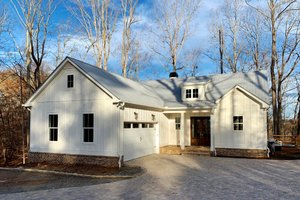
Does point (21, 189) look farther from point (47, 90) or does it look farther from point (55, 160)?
point (47, 90)

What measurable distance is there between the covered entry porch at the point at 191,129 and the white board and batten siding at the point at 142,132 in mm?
648

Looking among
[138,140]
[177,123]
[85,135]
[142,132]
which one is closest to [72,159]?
[85,135]

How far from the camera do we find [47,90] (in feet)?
48.1

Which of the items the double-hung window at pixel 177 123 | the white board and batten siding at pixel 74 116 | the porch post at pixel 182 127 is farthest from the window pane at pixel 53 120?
the double-hung window at pixel 177 123

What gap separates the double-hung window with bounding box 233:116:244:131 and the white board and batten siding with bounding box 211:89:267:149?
173 mm

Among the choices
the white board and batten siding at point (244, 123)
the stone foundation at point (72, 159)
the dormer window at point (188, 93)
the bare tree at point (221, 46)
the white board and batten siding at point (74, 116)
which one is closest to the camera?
the stone foundation at point (72, 159)

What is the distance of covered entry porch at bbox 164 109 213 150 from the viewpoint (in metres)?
17.7

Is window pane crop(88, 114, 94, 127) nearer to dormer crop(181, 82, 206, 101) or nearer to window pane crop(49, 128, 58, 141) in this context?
window pane crop(49, 128, 58, 141)

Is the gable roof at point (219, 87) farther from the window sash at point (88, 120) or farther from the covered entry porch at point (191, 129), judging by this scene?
the window sash at point (88, 120)

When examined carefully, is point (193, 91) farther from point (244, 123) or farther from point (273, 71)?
point (273, 71)

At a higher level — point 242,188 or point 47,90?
point 47,90

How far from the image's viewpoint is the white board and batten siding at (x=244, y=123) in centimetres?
1524

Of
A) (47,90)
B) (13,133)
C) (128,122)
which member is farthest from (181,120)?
(13,133)

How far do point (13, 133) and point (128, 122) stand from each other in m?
10.2
